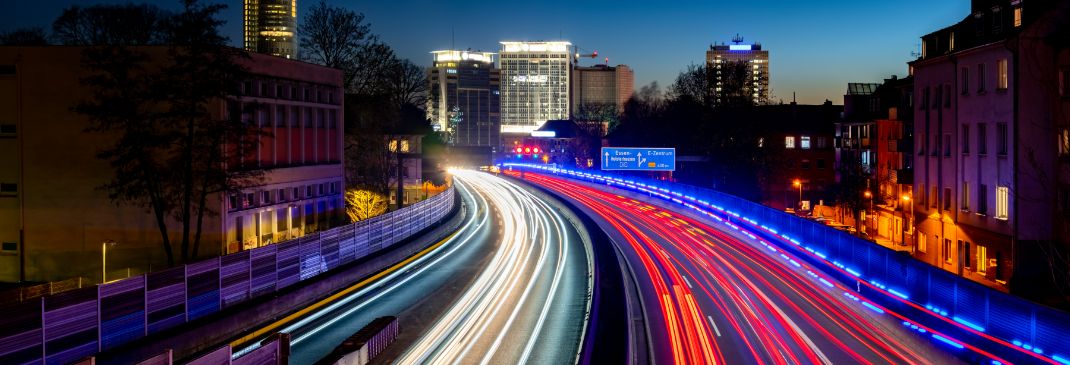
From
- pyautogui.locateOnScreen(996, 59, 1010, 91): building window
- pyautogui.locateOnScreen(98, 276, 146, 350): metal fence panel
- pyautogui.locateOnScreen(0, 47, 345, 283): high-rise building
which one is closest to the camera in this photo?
pyautogui.locateOnScreen(98, 276, 146, 350): metal fence panel

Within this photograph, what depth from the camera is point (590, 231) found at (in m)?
51.1

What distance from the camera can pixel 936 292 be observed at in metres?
24.3

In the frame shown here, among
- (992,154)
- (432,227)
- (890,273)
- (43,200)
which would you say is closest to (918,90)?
(992,154)

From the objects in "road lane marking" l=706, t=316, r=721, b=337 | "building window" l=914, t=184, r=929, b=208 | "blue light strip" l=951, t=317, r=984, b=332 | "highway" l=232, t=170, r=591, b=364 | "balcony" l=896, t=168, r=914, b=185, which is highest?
"balcony" l=896, t=168, r=914, b=185

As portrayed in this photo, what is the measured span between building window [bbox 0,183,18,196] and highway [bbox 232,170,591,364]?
1636cm

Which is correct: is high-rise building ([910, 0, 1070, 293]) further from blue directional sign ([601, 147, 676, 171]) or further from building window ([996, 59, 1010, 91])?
blue directional sign ([601, 147, 676, 171])

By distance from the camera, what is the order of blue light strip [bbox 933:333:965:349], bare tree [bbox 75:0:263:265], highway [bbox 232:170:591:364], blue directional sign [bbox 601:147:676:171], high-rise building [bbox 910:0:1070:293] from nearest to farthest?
blue light strip [bbox 933:333:965:349], highway [bbox 232:170:591:364], bare tree [bbox 75:0:263:265], high-rise building [bbox 910:0:1070:293], blue directional sign [bbox 601:147:676:171]

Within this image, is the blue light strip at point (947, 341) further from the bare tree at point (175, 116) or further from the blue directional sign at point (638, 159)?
the blue directional sign at point (638, 159)

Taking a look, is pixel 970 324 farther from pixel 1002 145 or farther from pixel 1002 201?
pixel 1002 145

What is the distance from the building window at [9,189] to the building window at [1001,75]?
4240 cm

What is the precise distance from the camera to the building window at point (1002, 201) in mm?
37594

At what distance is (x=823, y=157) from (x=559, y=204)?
39742mm

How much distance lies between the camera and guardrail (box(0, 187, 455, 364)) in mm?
17188

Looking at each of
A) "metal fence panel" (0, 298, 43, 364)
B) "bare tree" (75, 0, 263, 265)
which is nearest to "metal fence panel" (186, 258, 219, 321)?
"metal fence panel" (0, 298, 43, 364)
